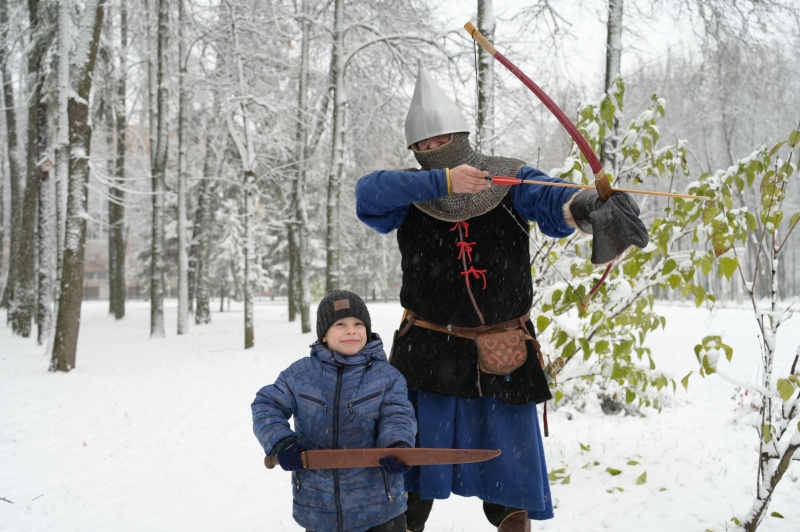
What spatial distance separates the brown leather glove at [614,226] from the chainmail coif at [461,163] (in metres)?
0.42

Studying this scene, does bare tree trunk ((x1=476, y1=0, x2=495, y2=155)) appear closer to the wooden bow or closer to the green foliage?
the green foliage

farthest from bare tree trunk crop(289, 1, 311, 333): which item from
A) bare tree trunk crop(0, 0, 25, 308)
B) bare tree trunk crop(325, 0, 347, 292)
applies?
bare tree trunk crop(0, 0, 25, 308)

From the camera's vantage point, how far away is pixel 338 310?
213 centimetres

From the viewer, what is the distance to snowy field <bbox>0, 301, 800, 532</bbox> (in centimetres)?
363

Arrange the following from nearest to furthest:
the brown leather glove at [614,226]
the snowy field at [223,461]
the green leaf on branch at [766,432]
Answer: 1. the brown leather glove at [614,226]
2. the green leaf on branch at [766,432]
3. the snowy field at [223,461]

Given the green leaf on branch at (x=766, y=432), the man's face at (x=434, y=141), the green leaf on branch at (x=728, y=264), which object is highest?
the man's face at (x=434, y=141)

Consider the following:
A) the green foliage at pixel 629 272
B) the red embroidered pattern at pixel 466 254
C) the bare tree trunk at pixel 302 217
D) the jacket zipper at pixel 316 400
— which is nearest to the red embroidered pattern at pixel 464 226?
the red embroidered pattern at pixel 466 254

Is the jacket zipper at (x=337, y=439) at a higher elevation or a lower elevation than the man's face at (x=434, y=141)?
lower

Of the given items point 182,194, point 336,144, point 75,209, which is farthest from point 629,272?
point 182,194

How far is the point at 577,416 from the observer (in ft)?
20.2

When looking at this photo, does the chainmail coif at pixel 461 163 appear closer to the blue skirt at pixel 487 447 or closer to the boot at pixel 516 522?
the blue skirt at pixel 487 447

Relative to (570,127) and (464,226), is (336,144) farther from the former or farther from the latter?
(570,127)

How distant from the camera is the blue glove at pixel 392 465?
5.89ft

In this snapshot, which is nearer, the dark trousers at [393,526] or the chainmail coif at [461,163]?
the dark trousers at [393,526]
